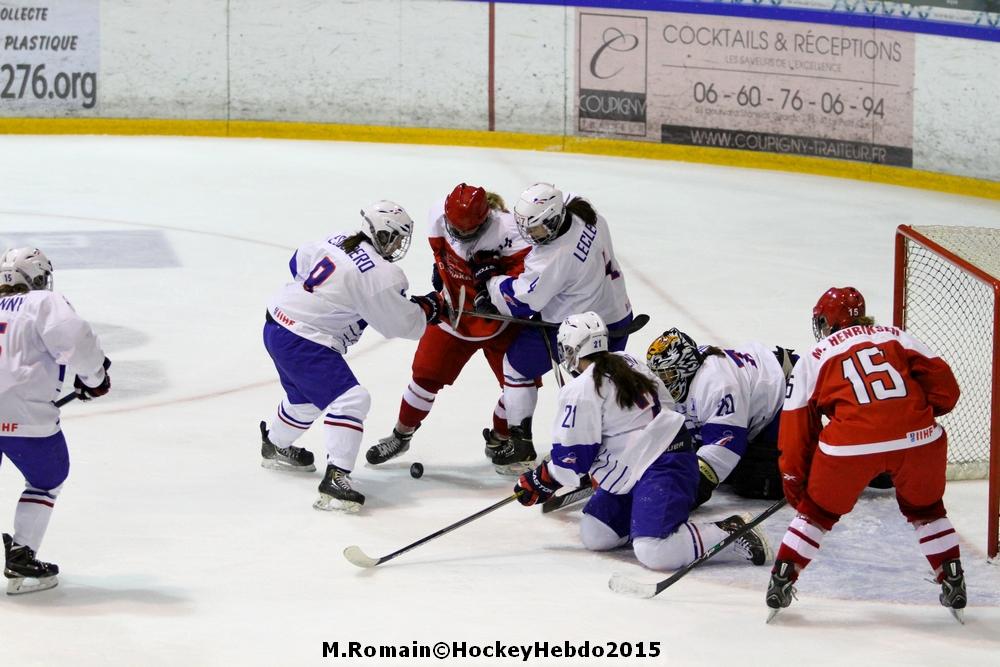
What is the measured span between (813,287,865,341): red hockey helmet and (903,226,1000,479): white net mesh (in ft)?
2.75

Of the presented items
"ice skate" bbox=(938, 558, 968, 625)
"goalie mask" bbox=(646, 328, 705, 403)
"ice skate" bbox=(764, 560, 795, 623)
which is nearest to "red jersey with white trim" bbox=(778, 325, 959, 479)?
"ice skate" bbox=(764, 560, 795, 623)

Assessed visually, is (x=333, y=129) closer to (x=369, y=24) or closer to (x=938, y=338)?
(x=369, y=24)

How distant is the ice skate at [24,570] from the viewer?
13.4 feet

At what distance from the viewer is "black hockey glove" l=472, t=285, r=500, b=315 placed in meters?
5.47

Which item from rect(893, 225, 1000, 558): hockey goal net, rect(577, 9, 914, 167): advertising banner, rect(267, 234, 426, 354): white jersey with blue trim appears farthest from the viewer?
rect(577, 9, 914, 167): advertising banner

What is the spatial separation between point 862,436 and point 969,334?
11.1ft

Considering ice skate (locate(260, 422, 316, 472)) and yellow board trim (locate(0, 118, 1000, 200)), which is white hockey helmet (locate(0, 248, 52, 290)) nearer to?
ice skate (locate(260, 422, 316, 472))

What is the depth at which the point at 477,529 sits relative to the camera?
4.84 m

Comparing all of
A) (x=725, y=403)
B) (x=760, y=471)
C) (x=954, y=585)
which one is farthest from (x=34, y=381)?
(x=954, y=585)

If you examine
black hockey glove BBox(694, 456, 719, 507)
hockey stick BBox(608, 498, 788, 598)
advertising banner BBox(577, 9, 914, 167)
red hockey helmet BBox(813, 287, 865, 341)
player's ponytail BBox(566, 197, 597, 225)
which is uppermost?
advertising banner BBox(577, 9, 914, 167)

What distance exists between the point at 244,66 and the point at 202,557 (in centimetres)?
907

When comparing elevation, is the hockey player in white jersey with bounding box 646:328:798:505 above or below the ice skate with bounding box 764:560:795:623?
above

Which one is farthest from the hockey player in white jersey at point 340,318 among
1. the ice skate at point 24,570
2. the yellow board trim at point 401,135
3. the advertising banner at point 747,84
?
the yellow board trim at point 401,135

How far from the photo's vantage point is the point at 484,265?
5535 mm
